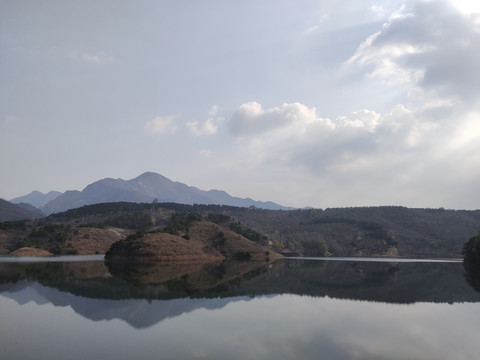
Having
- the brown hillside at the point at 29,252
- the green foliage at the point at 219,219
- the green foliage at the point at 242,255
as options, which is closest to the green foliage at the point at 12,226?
the brown hillside at the point at 29,252

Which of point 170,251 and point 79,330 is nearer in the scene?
point 79,330

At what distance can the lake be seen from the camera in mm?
18000

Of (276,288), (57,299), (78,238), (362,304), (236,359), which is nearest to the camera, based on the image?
(236,359)

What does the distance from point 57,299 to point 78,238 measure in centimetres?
10593

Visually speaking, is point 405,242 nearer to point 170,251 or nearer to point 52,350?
point 170,251

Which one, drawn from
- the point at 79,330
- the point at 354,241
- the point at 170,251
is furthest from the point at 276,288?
the point at 354,241

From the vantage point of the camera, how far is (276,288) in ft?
147

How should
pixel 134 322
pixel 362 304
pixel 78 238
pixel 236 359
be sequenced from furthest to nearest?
pixel 78 238 → pixel 362 304 → pixel 134 322 → pixel 236 359

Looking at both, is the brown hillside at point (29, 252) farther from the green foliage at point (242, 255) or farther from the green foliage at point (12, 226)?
the green foliage at point (242, 255)

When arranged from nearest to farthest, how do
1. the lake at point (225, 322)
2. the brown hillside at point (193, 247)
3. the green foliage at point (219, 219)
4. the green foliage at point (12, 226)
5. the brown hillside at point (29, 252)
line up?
the lake at point (225, 322) < the brown hillside at point (193, 247) < the brown hillside at point (29, 252) < the green foliage at point (12, 226) < the green foliage at point (219, 219)

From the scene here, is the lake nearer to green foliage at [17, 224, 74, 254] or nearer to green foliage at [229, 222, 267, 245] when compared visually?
green foliage at [17, 224, 74, 254]

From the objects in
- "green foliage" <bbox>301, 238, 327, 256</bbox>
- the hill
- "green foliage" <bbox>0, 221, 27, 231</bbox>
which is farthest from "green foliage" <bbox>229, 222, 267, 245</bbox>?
"green foliage" <bbox>0, 221, 27, 231</bbox>

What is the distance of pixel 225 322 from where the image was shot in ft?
81.4

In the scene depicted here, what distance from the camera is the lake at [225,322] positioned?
18.0 m
